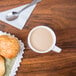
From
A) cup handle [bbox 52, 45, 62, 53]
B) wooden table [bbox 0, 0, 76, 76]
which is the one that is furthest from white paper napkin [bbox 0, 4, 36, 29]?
cup handle [bbox 52, 45, 62, 53]

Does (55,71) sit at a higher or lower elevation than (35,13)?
lower

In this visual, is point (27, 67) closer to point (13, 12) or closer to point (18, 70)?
point (18, 70)

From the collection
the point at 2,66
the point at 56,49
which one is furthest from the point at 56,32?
the point at 2,66

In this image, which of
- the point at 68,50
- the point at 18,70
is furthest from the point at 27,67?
the point at 68,50

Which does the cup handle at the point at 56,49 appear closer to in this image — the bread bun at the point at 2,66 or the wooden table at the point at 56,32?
the wooden table at the point at 56,32

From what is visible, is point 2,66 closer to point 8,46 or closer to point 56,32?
point 8,46
